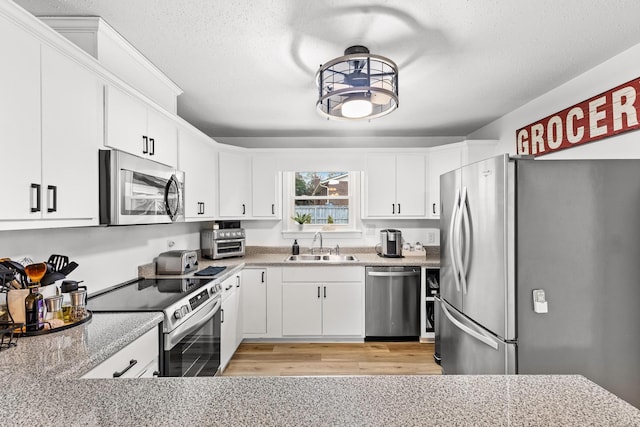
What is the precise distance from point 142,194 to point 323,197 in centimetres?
267

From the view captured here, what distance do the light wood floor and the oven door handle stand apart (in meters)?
0.79

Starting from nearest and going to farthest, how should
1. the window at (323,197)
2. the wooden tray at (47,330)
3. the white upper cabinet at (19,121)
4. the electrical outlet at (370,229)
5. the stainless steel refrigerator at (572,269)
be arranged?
the white upper cabinet at (19,121), the wooden tray at (47,330), the stainless steel refrigerator at (572,269), the electrical outlet at (370,229), the window at (323,197)

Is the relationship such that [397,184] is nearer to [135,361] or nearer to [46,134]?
[135,361]

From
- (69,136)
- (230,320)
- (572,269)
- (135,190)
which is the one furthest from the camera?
(230,320)

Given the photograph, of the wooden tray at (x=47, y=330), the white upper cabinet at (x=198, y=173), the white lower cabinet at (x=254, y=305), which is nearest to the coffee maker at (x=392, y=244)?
the white lower cabinet at (x=254, y=305)

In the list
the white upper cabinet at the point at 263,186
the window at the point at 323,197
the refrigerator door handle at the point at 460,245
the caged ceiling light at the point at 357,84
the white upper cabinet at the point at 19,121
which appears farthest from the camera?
the window at the point at 323,197

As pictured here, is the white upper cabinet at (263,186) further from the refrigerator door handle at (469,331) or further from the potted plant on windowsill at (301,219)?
the refrigerator door handle at (469,331)

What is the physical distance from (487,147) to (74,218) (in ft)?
12.3

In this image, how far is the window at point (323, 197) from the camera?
173 inches

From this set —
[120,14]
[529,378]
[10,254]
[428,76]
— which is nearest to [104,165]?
[10,254]

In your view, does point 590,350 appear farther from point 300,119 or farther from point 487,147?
point 300,119

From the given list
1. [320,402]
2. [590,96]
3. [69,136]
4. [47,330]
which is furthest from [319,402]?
[590,96]

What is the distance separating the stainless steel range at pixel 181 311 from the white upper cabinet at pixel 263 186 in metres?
1.47

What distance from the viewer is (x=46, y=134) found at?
4.54ft
